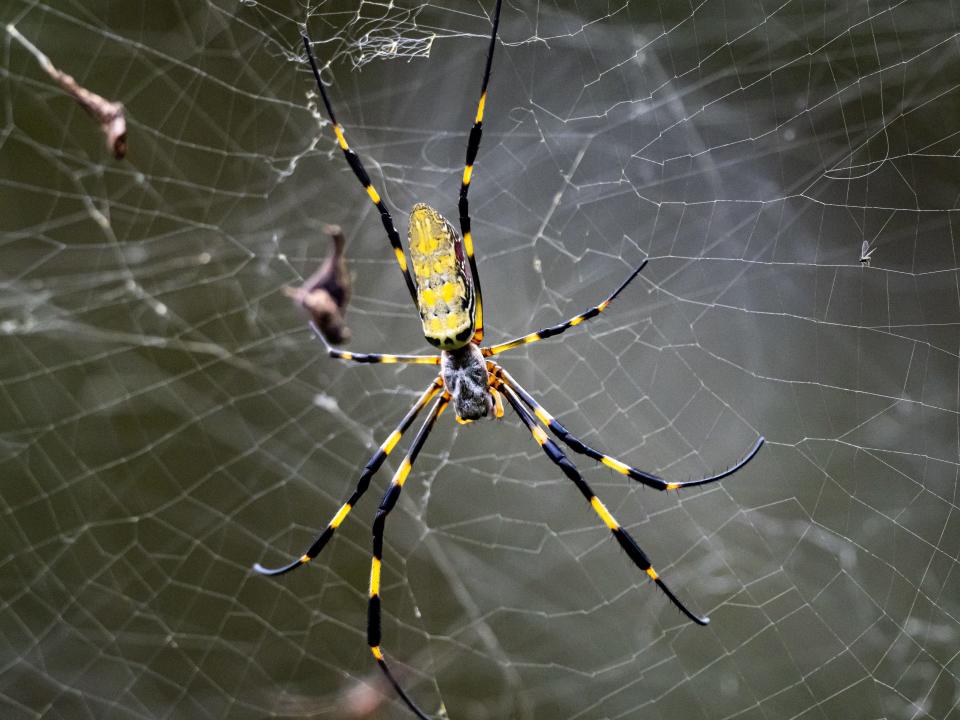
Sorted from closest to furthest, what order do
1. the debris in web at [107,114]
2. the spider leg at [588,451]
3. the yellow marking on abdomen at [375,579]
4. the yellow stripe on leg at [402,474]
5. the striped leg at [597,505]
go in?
the debris in web at [107,114] → the striped leg at [597,505] → the spider leg at [588,451] → the yellow marking on abdomen at [375,579] → the yellow stripe on leg at [402,474]

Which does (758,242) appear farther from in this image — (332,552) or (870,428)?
(332,552)

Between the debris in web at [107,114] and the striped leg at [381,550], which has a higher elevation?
the debris in web at [107,114]

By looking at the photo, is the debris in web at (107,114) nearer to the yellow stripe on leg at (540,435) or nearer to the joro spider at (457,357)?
the joro spider at (457,357)

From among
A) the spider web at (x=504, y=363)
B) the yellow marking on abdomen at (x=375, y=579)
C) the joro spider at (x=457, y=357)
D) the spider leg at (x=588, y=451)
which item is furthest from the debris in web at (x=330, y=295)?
the spider web at (x=504, y=363)

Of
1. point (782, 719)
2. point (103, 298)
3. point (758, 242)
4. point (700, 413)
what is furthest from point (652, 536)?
point (103, 298)

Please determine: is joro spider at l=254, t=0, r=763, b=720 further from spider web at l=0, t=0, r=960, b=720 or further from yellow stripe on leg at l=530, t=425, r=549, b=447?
spider web at l=0, t=0, r=960, b=720

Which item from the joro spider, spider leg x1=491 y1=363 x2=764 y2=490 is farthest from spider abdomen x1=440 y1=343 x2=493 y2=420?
spider leg x1=491 y1=363 x2=764 y2=490
